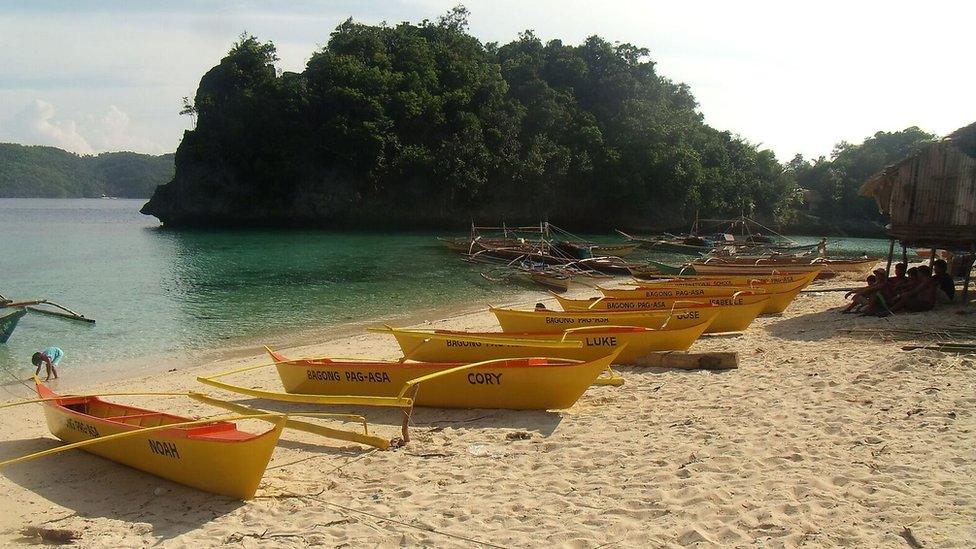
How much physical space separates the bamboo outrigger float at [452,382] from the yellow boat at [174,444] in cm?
107

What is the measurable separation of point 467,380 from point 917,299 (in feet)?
31.2

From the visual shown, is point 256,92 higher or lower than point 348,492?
higher

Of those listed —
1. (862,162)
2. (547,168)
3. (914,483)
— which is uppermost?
(862,162)

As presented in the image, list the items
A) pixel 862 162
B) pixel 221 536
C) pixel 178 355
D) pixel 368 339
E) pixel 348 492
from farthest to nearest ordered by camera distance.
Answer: pixel 862 162
pixel 368 339
pixel 178 355
pixel 348 492
pixel 221 536

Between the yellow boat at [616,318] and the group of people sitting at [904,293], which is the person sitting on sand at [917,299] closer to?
the group of people sitting at [904,293]

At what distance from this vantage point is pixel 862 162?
63156 millimetres

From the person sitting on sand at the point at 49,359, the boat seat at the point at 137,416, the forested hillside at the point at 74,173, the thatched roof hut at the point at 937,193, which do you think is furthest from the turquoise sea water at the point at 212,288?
the forested hillside at the point at 74,173

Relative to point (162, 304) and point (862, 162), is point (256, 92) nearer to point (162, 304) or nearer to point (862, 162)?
point (162, 304)

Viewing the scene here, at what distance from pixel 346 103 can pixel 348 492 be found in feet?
151

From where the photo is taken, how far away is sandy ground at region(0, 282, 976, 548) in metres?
4.67

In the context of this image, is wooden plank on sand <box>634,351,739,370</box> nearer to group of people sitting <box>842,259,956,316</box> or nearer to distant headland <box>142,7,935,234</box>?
group of people sitting <box>842,259,956,316</box>

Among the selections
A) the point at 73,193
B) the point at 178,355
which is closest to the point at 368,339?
the point at 178,355

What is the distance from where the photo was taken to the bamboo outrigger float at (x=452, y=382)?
7.39 m

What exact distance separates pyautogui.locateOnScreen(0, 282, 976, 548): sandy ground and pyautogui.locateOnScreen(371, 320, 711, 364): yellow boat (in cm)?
98
